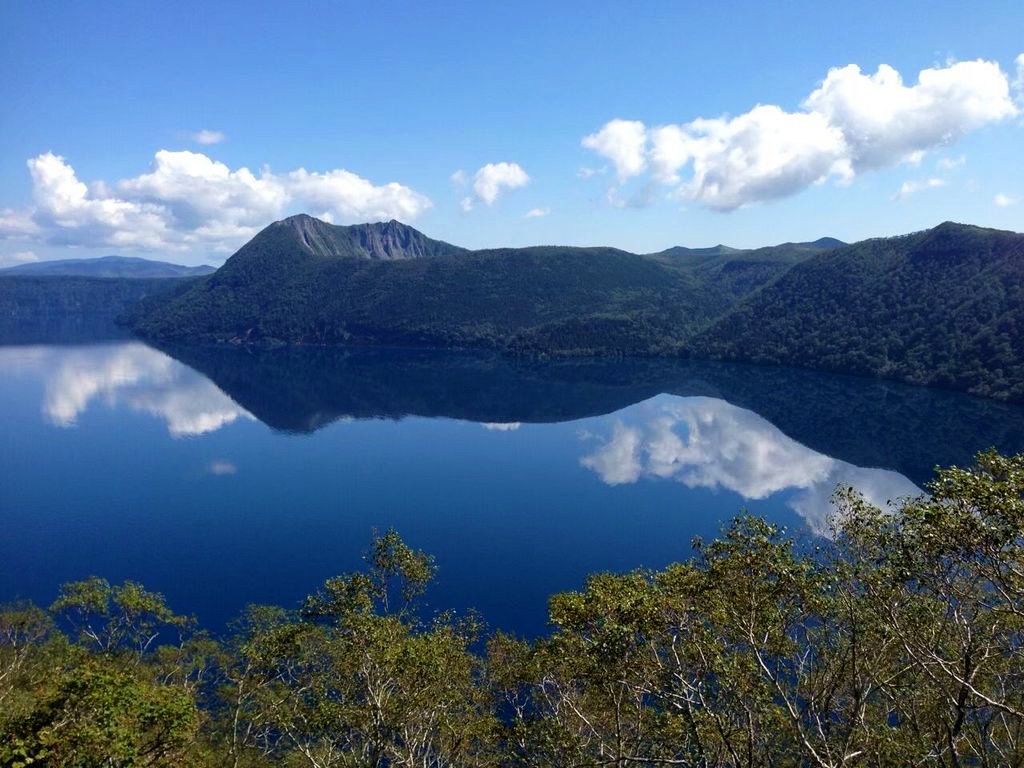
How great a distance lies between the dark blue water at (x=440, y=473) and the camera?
2598 inches

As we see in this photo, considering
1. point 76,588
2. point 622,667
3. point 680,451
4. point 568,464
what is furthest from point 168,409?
point 622,667

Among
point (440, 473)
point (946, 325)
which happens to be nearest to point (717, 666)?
point (440, 473)

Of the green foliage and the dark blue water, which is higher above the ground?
the green foliage

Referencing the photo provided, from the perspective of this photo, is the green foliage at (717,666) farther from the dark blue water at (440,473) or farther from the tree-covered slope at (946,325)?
the tree-covered slope at (946,325)

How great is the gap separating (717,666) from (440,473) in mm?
89015

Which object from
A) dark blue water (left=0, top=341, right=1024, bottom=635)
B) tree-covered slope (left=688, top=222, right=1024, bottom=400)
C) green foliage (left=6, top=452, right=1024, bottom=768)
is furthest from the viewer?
tree-covered slope (left=688, top=222, right=1024, bottom=400)

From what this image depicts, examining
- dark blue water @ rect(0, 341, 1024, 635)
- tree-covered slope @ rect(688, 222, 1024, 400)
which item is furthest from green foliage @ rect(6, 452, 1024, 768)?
tree-covered slope @ rect(688, 222, 1024, 400)

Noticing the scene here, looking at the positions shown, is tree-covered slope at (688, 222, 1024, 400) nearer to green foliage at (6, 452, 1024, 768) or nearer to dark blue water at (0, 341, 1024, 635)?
dark blue water at (0, 341, 1024, 635)

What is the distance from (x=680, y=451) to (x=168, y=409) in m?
124

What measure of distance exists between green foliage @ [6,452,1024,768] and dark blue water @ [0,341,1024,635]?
32.6m

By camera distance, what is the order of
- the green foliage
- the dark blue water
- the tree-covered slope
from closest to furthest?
the green foliage < the dark blue water < the tree-covered slope

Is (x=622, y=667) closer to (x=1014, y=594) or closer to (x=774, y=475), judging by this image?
(x=1014, y=594)

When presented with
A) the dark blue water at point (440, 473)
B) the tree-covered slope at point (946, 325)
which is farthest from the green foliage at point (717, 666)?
the tree-covered slope at point (946, 325)

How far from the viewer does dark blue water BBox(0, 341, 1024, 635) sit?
66.0 m
